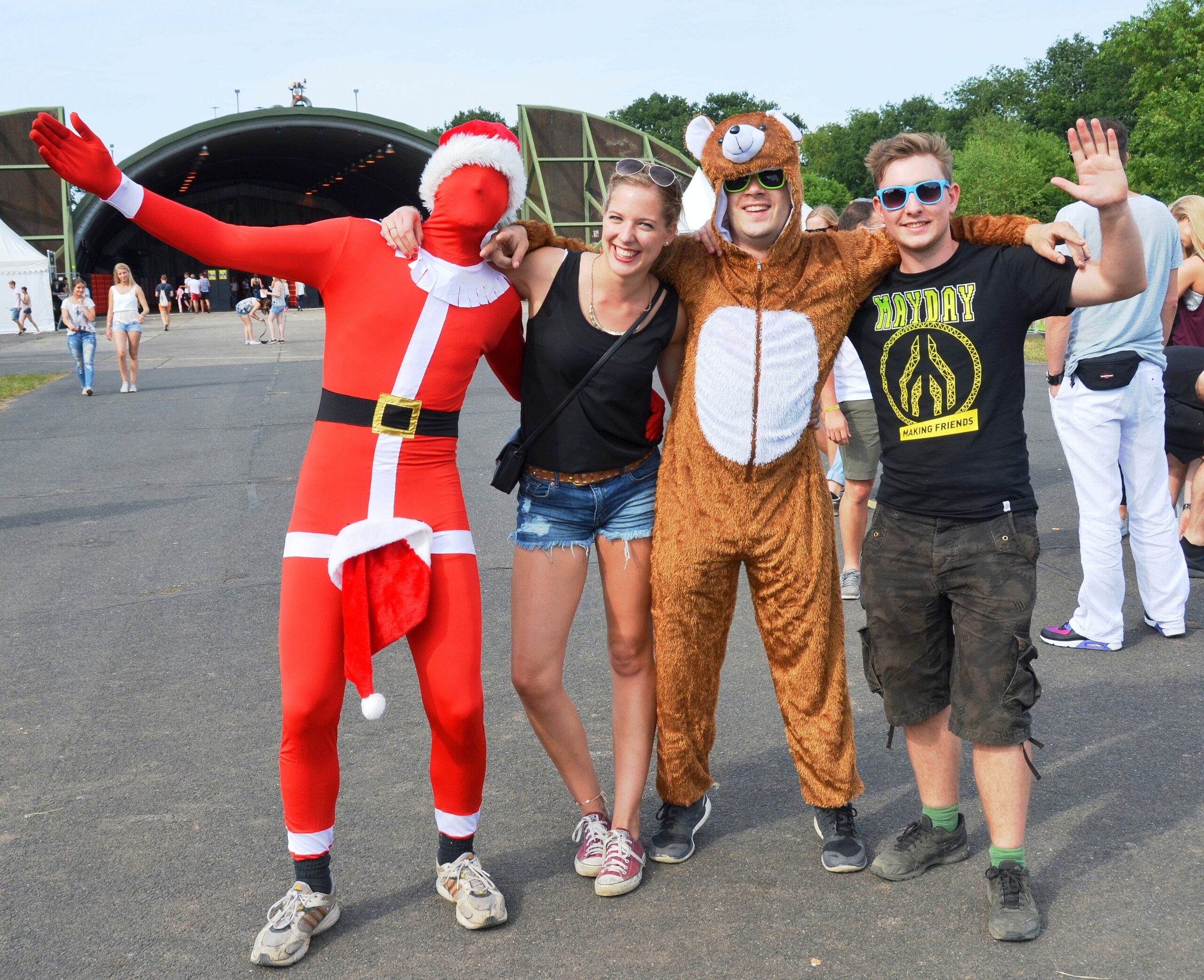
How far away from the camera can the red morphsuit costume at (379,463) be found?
305 centimetres

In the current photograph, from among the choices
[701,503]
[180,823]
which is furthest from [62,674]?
[701,503]

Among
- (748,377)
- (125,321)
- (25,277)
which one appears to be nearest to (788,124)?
(748,377)

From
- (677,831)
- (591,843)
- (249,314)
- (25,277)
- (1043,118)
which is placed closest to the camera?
(591,843)

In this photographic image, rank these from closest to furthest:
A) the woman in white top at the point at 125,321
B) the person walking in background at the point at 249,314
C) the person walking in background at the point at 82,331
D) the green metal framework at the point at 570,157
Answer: the person walking in background at the point at 82,331, the woman in white top at the point at 125,321, the person walking in background at the point at 249,314, the green metal framework at the point at 570,157

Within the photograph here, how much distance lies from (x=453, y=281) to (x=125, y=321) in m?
14.9

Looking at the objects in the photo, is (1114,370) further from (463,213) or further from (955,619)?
(463,213)

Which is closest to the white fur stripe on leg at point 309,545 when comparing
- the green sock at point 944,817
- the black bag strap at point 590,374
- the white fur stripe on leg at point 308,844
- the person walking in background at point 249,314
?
the black bag strap at point 590,374

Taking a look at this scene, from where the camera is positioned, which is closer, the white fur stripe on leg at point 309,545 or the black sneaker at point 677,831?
the white fur stripe on leg at point 309,545

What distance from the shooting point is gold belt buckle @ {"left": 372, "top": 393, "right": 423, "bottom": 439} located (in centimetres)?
→ 314

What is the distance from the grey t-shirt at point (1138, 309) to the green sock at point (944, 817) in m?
2.65

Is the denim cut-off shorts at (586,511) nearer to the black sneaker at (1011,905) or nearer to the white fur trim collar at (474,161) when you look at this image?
the white fur trim collar at (474,161)

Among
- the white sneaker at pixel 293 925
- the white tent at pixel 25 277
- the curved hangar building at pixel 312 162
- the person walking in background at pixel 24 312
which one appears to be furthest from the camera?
the curved hangar building at pixel 312 162

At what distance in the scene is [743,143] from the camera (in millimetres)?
3205

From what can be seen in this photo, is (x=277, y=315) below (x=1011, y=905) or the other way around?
the other way around
